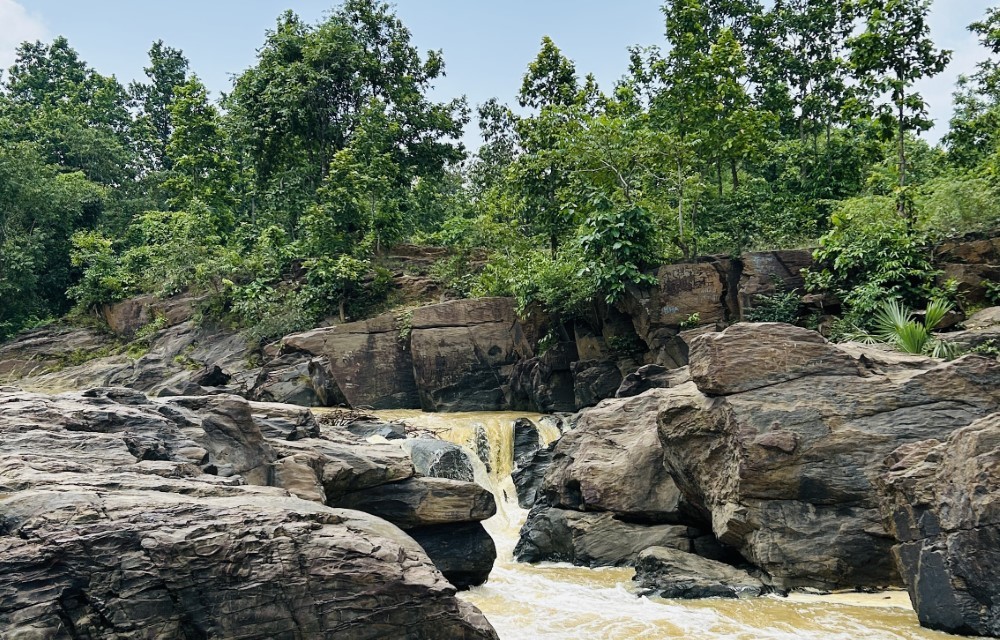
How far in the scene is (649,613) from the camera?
8703mm

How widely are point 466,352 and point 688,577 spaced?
39.2 ft

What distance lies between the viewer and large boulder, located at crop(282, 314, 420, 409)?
2088 cm

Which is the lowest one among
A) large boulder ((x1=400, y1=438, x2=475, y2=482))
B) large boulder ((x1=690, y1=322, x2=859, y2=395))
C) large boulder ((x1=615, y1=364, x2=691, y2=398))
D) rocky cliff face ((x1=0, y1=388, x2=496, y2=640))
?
large boulder ((x1=400, y1=438, x2=475, y2=482))

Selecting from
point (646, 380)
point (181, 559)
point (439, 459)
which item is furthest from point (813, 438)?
point (181, 559)

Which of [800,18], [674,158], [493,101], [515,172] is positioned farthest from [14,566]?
[493,101]

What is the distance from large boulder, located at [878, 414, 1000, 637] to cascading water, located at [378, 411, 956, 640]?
1.12 ft

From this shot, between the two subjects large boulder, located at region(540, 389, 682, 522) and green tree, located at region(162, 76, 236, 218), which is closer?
large boulder, located at region(540, 389, 682, 522)

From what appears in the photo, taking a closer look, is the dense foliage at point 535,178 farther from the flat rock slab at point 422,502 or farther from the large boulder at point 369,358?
the flat rock slab at point 422,502

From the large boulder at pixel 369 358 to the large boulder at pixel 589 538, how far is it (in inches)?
364

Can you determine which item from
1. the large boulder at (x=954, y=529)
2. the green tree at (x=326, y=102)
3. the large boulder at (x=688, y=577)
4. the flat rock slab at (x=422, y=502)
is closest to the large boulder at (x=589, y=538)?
the large boulder at (x=688, y=577)

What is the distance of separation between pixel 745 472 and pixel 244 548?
242 inches

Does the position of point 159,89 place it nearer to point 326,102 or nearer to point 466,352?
point 326,102

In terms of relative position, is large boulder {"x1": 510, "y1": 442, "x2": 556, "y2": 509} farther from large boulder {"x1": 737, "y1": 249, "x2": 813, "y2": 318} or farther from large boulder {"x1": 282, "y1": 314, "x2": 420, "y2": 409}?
large boulder {"x1": 282, "y1": 314, "x2": 420, "y2": 409}

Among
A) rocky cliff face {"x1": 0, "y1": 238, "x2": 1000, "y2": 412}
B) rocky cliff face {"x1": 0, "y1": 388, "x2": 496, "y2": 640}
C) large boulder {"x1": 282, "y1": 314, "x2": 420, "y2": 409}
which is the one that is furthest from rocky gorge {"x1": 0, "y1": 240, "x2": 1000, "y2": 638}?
large boulder {"x1": 282, "y1": 314, "x2": 420, "y2": 409}
